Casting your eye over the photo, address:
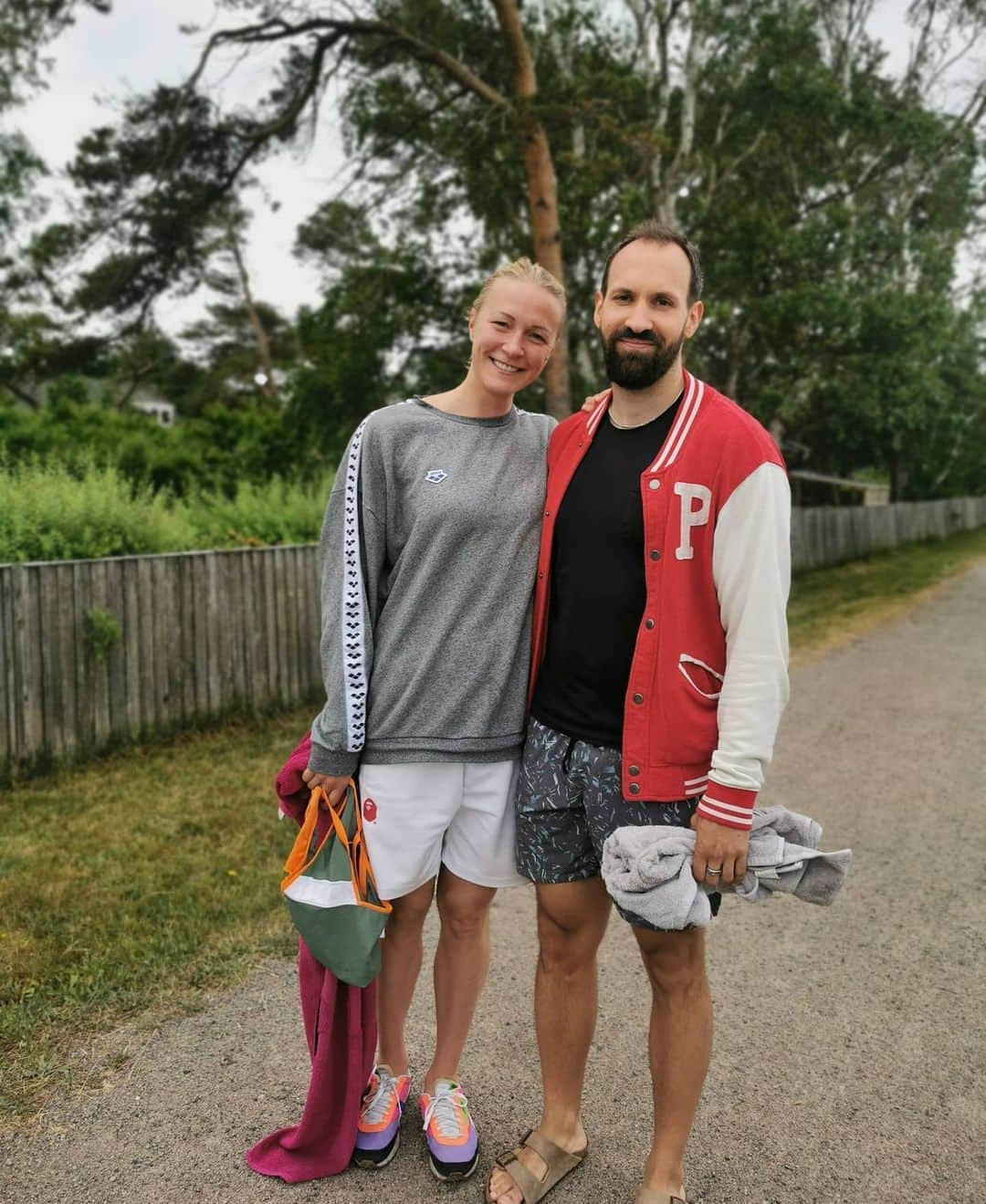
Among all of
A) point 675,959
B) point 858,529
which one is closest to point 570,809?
point 675,959

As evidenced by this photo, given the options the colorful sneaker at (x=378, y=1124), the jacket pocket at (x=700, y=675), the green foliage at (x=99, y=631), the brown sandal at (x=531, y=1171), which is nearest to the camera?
the jacket pocket at (x=700, y=675)

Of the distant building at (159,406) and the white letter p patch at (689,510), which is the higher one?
the distant building at (159,406)

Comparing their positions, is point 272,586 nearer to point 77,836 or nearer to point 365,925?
point 77,836

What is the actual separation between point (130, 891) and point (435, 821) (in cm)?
227

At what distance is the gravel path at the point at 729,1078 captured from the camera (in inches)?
94.1

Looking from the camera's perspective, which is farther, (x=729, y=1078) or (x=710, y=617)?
(x=729, y=1078)

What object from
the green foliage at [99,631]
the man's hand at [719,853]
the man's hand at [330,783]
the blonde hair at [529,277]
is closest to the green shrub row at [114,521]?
the green foliage at [99,631]

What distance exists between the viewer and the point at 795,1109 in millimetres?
2658

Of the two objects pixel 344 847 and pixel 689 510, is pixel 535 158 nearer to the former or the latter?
pixel 689 510

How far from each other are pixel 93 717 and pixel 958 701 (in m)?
6.42

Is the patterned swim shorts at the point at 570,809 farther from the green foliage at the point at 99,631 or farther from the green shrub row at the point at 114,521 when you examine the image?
the green shrub row at the point at 114,521

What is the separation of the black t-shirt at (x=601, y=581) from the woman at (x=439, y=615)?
127 mm

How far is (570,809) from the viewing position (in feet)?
7.64

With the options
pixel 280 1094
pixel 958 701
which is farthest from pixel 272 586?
pixel 958 701
